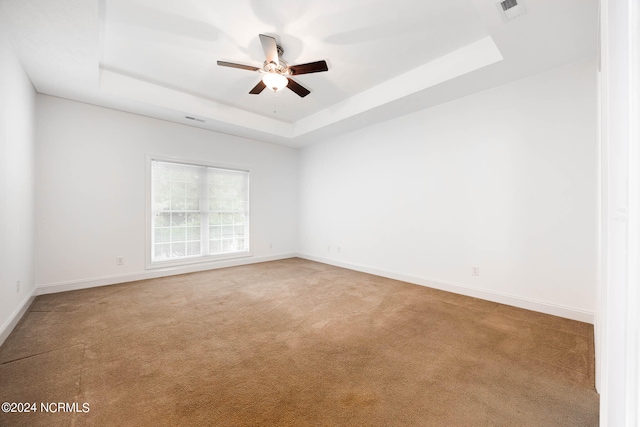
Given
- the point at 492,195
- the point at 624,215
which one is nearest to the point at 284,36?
the point at 624,215

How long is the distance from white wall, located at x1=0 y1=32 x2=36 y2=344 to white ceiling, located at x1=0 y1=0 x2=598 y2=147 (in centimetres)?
35

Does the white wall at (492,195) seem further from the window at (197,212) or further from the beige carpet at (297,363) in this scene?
the window at (197,212)

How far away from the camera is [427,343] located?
91.6 inches

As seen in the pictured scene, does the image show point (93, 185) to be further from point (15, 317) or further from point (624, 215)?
point (624, 215)

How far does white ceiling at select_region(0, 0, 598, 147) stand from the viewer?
2297mm

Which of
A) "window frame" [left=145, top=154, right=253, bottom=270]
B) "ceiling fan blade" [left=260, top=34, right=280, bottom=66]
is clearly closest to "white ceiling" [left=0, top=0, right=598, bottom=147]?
"ceiling fan blade" [left=260, top=34, right=280, bottom=66]

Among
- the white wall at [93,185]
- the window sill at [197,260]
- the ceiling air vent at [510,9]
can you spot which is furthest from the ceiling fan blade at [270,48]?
the window sill at [197,260]

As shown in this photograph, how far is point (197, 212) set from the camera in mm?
4984

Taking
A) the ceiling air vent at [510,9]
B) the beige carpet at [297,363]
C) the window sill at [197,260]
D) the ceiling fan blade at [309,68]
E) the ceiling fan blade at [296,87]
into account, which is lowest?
the beige carpet at [297,363]

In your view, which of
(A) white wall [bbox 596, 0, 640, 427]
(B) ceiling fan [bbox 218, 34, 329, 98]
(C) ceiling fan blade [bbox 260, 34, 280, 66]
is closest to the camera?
(A) white wall [bbox 596, 0, 640, 427]

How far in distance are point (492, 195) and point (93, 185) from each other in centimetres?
569

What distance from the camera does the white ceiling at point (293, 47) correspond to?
7.54ft

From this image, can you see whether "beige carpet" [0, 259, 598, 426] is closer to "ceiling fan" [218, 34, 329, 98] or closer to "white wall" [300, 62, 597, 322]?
"white wall" [300, 62, 597, 322]

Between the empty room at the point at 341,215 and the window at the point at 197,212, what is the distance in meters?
0.04
